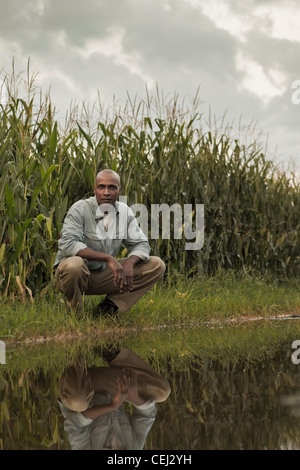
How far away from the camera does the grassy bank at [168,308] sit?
574 centimetres

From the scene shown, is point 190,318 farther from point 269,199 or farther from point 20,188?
point 269,199

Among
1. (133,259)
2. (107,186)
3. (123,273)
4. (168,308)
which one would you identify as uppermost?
(107,186)

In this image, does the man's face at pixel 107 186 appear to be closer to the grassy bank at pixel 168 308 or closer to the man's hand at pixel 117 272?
the man's hand at pixel 117 272

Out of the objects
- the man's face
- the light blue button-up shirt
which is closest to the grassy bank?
the light blue button-up shirt

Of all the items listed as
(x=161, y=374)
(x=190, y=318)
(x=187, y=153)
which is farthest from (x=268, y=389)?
(x=187, y=153)

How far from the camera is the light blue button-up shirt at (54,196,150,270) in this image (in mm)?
5996

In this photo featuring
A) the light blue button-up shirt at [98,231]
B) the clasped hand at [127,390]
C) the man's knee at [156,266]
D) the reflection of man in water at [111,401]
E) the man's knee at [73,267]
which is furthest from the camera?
the man's knee at [156,266]

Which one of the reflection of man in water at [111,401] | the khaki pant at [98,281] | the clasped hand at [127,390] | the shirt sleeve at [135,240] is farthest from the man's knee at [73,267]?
the clasped hand at [127,390]

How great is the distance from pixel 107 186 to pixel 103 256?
2.24 ft

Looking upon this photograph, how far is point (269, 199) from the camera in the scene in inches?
402

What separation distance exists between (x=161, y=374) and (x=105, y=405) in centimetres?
90

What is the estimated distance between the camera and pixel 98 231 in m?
6.16

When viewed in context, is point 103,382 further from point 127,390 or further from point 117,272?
point 117,272

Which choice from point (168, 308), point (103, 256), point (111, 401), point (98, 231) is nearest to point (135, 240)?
point (98, 231)
